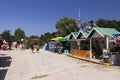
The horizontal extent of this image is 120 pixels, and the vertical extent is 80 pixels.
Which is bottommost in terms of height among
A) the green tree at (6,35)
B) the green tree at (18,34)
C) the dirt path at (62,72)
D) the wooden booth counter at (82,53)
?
the dirt path at (62,72)

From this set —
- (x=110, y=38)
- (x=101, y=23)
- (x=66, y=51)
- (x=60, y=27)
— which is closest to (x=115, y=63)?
(x=110, y=38)

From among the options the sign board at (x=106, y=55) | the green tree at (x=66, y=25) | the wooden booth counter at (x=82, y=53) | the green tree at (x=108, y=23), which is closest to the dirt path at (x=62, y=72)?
the sign board at (x=106, y=55)

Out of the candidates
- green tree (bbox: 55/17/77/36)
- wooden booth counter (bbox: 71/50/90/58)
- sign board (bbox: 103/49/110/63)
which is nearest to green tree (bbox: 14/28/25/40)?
green tree (bbox: 55/17/77/36)

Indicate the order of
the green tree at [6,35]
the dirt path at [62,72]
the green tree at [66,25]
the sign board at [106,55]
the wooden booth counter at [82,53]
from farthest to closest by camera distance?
1. the green tree at [66,25]
2. the green tree at [6,35]
3. the wooden booth counter at [82,53]
4. the sign board at [106,55]
5. the dirt path at [62,72]

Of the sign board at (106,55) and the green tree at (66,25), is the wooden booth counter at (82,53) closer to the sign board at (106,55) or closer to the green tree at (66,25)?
the sign board at (106,55)

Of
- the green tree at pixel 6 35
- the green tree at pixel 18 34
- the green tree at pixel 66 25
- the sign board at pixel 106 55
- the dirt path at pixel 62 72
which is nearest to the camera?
the dirt path at pixel 62 72

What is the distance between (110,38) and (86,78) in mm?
10791

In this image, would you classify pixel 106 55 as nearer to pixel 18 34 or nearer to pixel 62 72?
pixel 62 72

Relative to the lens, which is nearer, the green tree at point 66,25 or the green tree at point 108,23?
the green tree at point 108,23

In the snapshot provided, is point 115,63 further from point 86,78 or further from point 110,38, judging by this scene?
point 86,78

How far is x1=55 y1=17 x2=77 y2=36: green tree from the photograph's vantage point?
7326cm

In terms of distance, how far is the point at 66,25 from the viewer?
2938 inches

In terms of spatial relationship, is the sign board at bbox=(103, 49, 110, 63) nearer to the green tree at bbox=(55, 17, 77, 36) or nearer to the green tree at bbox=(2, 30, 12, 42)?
the green tree at bbox=(2, 30, 12, 42)

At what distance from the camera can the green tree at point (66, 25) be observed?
73.3 metres
